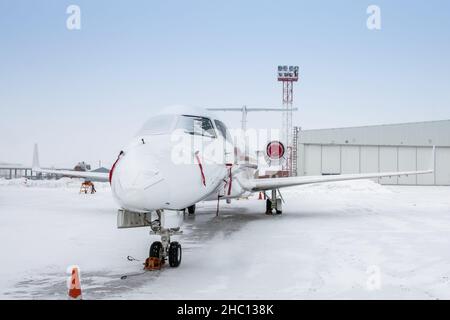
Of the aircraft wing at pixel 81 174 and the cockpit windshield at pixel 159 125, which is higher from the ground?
the cockpit windshield at pixel 159 125

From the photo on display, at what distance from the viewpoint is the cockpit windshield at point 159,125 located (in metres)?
7.71

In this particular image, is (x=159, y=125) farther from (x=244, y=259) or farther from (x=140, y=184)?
(x=244, y=259)

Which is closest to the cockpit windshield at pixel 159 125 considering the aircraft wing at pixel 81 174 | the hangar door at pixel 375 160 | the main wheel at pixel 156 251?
the main wheel at pixel 156 251

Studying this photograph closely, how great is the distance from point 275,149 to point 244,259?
11647mm

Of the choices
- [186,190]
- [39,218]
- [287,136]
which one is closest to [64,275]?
[186,190]

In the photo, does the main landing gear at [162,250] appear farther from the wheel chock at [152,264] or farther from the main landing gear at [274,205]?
the main landing gear at [274,205]

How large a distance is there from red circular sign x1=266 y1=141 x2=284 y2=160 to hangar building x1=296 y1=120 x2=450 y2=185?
2862 cm

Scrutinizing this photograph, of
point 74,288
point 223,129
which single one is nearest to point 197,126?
point 223,129

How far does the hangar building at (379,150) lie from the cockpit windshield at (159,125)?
131ft

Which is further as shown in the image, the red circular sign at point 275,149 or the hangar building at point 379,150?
the hangar building at point 379,150

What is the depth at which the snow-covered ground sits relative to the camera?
558cm

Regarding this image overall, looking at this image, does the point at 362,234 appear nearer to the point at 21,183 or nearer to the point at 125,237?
the point at 125,237

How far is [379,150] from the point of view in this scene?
47406 millimetres
